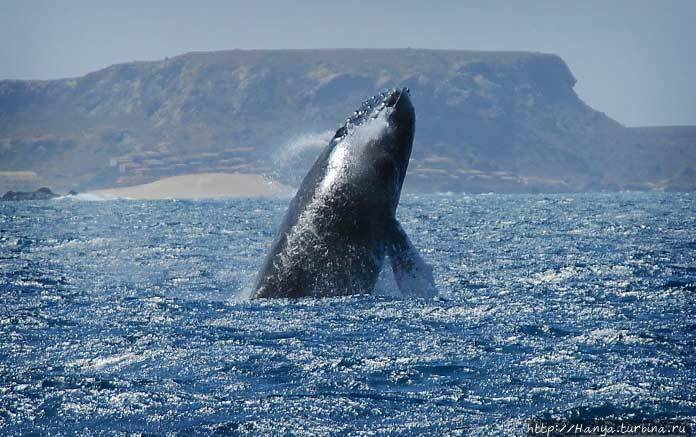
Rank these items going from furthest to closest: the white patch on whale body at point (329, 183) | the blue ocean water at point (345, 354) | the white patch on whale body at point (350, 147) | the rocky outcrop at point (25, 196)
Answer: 1. the rocky outcrop at point (25, 196)
2. the white patch on whale body at point (350, 147)
3. the white patch on whale body at point (329, 183)
4. the blue ocean water at point (345, 354)

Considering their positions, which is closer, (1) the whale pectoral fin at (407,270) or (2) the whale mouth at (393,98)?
(1) the whale pectoral fin at (407,270)

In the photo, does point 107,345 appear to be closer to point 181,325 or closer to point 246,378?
point 181,325

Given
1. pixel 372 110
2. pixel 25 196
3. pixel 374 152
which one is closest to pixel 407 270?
pixel 374 152

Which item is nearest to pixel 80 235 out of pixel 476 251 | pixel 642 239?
pixel 476 251

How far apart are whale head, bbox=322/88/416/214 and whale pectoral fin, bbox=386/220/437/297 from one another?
0.57 metres

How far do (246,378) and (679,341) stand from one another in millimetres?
5895

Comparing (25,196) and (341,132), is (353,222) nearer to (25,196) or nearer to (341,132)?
(341,132)

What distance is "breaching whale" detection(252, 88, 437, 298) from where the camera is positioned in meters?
12.0

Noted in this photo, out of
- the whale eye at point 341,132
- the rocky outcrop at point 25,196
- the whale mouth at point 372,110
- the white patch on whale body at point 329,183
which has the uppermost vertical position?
the whale mouth at point 372,110

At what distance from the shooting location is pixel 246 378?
8.96 meters

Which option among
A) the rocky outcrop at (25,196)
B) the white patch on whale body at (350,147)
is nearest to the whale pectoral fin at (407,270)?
the white patch on whale body at (350,147)

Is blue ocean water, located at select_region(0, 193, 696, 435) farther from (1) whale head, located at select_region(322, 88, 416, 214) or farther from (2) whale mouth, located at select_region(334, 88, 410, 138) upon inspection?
(2) whale mouth, located at select_region(334, 88, 410, 138)

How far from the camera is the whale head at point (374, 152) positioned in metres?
12.2

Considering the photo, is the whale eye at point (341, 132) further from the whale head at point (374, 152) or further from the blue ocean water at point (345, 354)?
the blue ocean water at point (345, 354)
